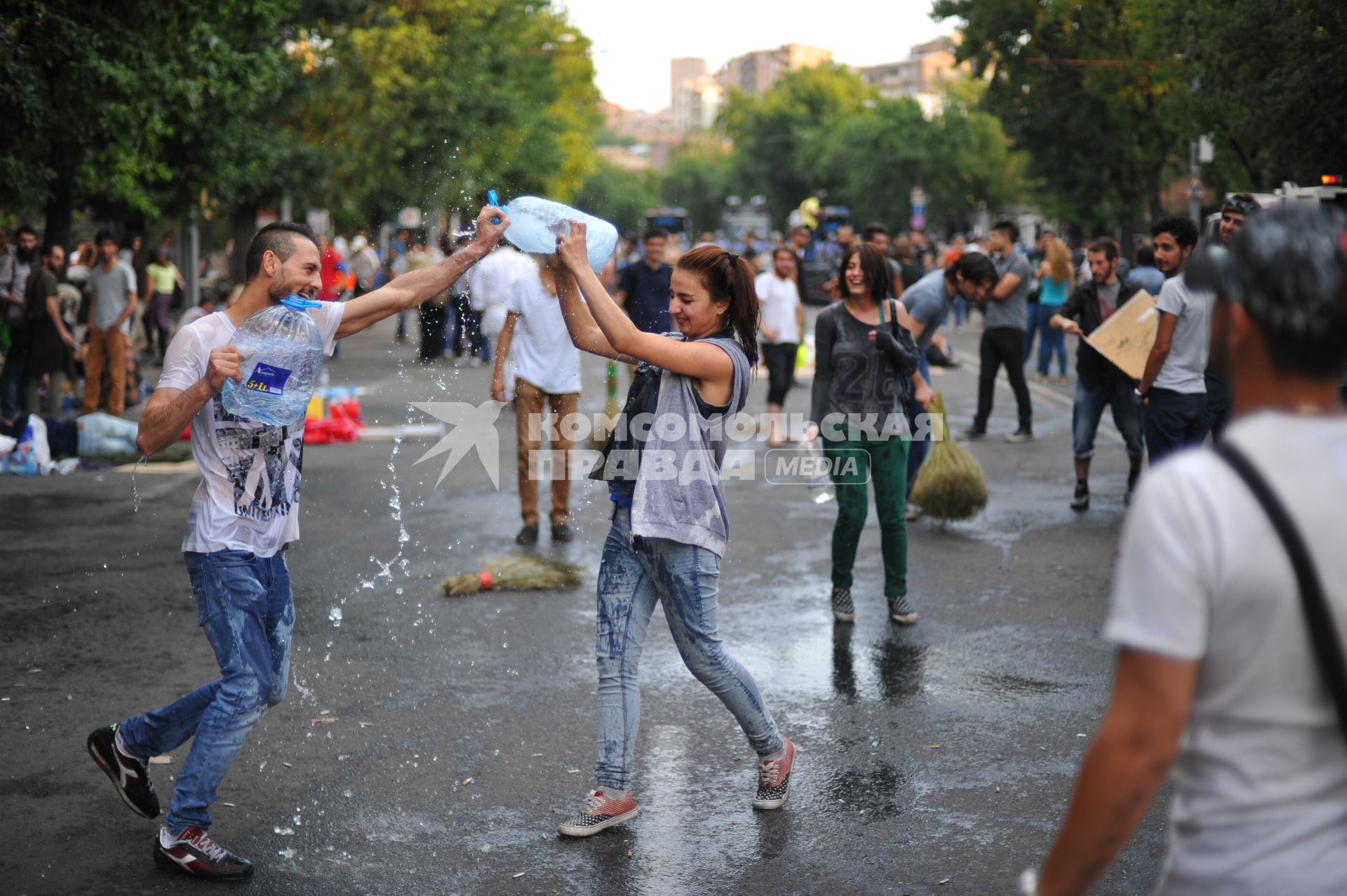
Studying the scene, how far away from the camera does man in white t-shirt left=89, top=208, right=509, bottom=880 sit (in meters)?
4.09

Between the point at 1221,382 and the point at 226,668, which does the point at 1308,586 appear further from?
the point at 1221,382

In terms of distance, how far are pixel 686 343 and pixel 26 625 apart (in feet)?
14.5

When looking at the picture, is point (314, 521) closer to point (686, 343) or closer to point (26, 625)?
point (26, 625)

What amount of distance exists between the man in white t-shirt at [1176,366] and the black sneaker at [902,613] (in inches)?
66.7

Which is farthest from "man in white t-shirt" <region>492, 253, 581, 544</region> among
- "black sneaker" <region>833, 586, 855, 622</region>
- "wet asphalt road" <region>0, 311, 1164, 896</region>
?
"black sneaker" <region>833, 586, 855, 622</region>

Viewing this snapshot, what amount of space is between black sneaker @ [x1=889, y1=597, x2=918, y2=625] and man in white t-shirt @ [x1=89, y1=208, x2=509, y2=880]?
367 centimetres

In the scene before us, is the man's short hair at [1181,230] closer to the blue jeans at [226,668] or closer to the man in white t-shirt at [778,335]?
the blue jeans at [226,668]

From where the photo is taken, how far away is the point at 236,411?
416 centimetres

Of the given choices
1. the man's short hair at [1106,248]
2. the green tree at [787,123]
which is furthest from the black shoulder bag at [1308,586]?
the green tree at [787,123]

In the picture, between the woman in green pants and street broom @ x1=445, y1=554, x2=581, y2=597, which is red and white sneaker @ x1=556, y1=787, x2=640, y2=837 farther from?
street broom @ x1=445, y1=554, x2=581, y2=597

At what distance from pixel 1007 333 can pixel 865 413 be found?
6.97m

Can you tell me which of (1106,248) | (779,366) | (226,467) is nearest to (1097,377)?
(1106,248)

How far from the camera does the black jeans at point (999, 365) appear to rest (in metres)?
13.6

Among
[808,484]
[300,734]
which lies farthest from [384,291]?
[808,484]
